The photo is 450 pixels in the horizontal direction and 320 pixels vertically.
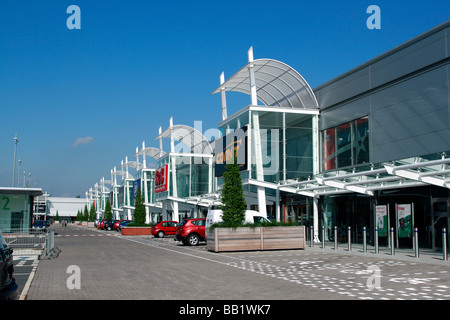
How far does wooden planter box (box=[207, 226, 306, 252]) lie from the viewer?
20.7m

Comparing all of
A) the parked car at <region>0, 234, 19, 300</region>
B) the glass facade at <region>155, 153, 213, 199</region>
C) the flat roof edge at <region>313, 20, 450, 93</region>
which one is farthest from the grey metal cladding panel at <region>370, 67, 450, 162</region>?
the glass facade at <region>155, 153, 213, 199</region>

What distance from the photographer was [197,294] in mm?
9281

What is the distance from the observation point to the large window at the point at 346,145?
24.8m

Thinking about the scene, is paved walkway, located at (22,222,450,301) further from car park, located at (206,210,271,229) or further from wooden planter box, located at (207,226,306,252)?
car park, located at (206,210,271,229)

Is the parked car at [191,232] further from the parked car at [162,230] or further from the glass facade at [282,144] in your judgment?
the parked car at [162,230]

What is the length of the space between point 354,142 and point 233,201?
311 inches

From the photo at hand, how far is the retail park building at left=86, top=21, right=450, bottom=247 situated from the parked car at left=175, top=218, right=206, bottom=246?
3918 mm

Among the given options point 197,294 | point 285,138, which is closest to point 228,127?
point 285,138

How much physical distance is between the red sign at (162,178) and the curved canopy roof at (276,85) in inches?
843

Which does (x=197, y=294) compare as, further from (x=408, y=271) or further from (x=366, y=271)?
(x=408, y=271)

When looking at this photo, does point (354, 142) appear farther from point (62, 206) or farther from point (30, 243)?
point (62, 206)

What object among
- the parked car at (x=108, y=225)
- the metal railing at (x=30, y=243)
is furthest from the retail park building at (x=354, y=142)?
the parked car at (x=108, y=225)
